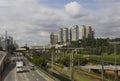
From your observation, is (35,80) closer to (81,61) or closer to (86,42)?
(81,61)

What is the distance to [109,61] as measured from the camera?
126188 millimetres

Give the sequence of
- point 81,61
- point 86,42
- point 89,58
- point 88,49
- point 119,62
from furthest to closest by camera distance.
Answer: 1. point 86,42
2. point 88,49
3. point 89,58
4. point 81,61
5. point 119,62

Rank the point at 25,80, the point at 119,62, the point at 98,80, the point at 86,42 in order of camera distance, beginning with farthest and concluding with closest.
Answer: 1. the point at 86,42
2. the point at 119,62
3. the point at 98,80
4. the point at 25,80

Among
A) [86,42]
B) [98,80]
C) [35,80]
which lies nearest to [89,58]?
[86,42]

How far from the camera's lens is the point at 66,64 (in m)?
143

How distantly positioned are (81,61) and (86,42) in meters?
34.1

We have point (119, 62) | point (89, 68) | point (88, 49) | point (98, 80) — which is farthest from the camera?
point (88, 49)

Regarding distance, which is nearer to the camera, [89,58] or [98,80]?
[98,80]

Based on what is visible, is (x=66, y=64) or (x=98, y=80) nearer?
(x=98, y=80)

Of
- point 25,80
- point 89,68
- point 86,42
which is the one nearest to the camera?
point 25,80

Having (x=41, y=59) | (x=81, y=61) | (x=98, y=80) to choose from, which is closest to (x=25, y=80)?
(x=98, y=80)

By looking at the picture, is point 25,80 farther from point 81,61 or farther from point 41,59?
point 81,61

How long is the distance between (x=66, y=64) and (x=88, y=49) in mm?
24306

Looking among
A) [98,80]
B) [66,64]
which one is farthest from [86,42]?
[98,80]
